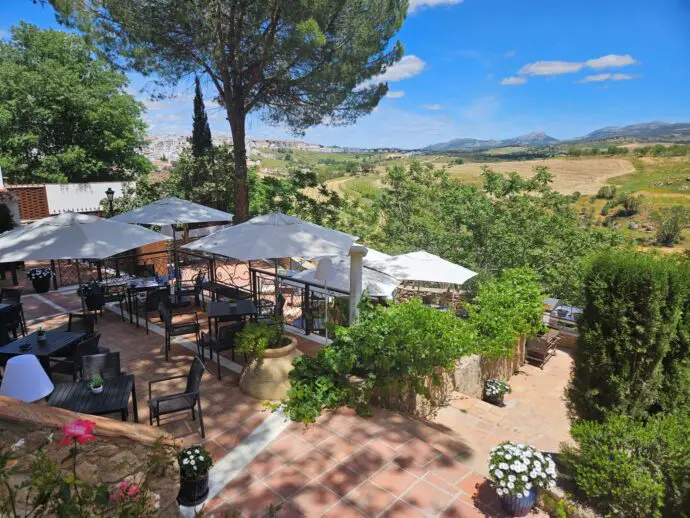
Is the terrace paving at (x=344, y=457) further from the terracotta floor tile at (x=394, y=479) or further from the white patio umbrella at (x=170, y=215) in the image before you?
the white patio umbrella at (x=170, y=215)

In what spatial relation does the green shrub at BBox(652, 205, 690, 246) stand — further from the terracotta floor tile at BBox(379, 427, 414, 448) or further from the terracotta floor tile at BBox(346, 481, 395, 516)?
the terracotta floor tile at BBox(346, 481, 395, 516)

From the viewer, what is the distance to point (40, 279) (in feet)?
30.8

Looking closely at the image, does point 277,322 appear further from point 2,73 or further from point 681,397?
point 2,73

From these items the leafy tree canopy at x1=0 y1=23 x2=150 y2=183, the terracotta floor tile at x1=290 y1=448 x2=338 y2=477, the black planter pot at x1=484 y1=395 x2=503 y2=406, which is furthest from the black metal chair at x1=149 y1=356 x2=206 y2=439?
the leafy tree canopy at x1=0 y1=23 x2=150 y2=183

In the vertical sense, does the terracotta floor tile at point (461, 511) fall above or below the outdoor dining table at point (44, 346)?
below

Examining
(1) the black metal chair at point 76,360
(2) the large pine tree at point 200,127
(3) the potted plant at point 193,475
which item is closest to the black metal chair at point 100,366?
(1) the black metal chair at point 76,360

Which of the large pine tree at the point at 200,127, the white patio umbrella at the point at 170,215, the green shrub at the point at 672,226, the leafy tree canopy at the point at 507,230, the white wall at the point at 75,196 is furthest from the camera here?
the green shrub at the point at 672,226

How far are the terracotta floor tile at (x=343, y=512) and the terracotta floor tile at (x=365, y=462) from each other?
0.39m

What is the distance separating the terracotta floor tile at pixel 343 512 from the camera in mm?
3124

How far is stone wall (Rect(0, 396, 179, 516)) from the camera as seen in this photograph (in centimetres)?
269

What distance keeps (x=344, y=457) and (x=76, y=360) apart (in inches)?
119

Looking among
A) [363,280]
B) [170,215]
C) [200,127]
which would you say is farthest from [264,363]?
[200,127]

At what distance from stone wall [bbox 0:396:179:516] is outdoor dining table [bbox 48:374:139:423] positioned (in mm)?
702

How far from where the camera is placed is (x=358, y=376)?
4.91 meters
